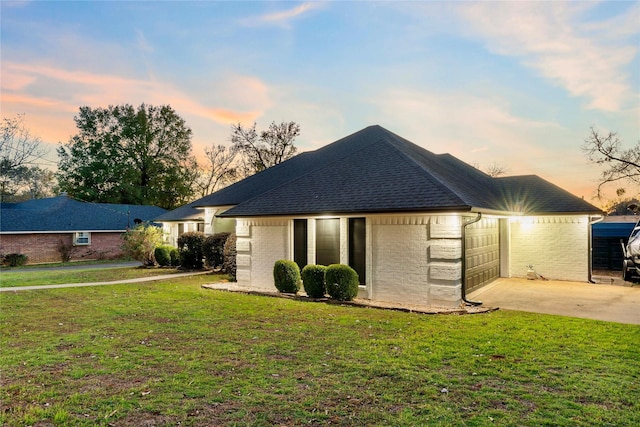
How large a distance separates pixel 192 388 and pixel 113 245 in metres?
28.1

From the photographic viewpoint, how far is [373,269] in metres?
10.2

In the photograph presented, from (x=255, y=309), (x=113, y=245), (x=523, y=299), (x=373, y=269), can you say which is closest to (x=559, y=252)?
(x=523, y=299)

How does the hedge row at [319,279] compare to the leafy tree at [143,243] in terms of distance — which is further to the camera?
the leafy tree at [143,243]

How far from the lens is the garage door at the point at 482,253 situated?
1093cm

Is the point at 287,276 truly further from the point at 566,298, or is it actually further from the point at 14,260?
the point at 14,260

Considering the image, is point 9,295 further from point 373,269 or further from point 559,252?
point 559,252

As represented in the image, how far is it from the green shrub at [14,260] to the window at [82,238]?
10.6 ft

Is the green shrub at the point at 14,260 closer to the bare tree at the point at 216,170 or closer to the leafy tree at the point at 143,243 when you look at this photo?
the leafy tree at the point at 143,243

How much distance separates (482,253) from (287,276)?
22.4 ft

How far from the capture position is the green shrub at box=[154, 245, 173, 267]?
19922mm

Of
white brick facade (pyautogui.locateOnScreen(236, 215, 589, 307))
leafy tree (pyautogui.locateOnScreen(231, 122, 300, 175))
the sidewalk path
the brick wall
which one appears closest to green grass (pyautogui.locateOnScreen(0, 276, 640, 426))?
white brick facade (pyautogui.locateOnScreen(236, 215, 589, 307))

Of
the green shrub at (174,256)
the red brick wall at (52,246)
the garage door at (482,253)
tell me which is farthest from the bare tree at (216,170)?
the garage door at (482,253)

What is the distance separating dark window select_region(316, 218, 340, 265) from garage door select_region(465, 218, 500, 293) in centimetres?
389

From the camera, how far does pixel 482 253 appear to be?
1232 centimetres
